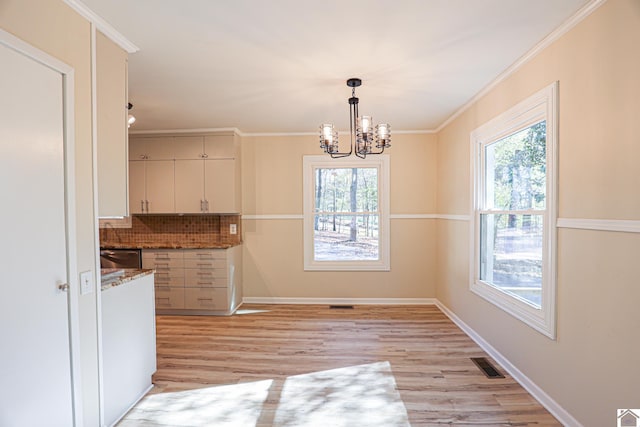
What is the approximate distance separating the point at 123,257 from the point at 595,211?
489 centimetres

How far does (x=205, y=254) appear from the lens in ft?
14.0

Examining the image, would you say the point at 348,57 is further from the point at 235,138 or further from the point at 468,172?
the point at 235,138

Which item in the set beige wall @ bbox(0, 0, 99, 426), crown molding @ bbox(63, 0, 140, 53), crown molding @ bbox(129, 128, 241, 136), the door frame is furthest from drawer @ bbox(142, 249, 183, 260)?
crown molding @ bbox(63, 0, 140, 53)

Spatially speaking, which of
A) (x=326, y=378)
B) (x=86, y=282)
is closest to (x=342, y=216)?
(x=326, y=378)

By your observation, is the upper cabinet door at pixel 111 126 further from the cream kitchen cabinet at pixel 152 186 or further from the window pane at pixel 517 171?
the window pane at pixel 517 171

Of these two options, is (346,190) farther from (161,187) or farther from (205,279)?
(161,187)

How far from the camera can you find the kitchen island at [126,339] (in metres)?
2.03

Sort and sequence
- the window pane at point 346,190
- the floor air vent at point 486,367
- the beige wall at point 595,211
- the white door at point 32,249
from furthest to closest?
1. the window pane at point 346,190
2. the floor air vent at point 486,367
3. the beige wall at point 595,211
4. the white door at point 32,249

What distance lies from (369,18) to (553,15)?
43.6 inches

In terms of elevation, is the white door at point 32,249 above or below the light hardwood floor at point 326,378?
above

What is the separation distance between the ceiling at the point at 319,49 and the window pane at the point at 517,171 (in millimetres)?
592

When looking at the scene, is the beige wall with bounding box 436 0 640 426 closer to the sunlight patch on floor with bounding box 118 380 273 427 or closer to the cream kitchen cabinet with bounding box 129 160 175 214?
the sunlight patch on floor with bounding box 118 380 273 427

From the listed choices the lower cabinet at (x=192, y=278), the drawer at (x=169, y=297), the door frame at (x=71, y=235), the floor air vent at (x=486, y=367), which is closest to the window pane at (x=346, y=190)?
the lower cabinet at (x=192, y=278)

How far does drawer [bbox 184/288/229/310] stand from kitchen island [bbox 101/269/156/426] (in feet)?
5.58
